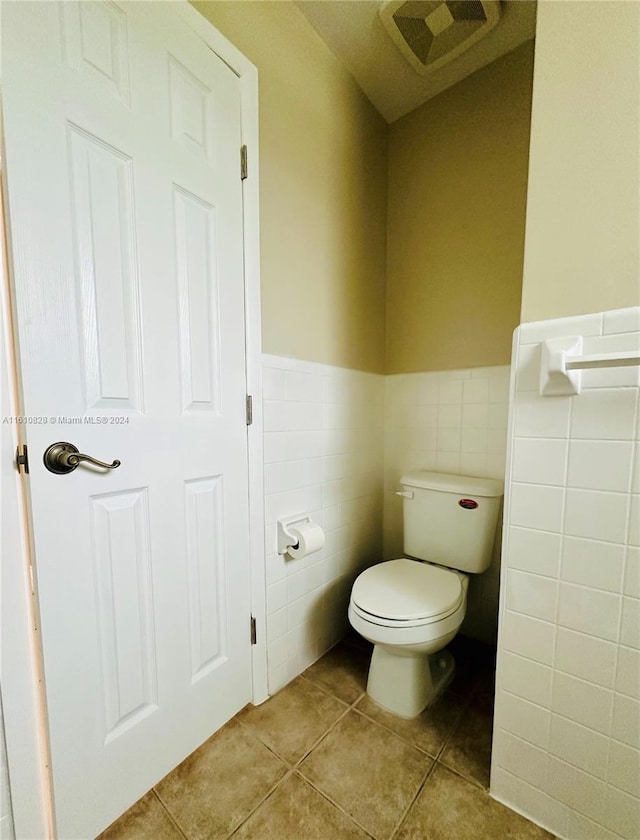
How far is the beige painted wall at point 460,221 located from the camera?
54.6 inches

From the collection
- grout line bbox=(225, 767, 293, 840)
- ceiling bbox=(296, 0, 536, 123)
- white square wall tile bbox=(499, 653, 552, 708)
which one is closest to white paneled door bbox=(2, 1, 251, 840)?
grout line bbox=(225, 767, 293, 840)

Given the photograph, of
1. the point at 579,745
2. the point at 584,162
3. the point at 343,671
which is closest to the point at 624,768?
the point at 579,745

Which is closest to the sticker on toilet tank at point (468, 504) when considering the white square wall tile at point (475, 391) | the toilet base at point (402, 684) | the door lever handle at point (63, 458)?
the white square wall tile at point (475, 391)

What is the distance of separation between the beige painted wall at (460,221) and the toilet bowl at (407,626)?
930mm

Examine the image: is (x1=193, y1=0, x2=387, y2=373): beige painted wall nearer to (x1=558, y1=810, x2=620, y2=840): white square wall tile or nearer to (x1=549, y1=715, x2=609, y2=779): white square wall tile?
(x1=549, y1=715, x2=609, y2=779): white square wall tile

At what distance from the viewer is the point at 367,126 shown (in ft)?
5.08

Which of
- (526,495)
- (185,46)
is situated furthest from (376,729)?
(185,46)

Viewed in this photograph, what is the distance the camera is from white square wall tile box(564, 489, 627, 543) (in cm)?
72

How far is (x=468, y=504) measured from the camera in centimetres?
133

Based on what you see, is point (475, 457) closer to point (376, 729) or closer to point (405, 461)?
point (405, 461)

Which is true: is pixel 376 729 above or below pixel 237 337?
below

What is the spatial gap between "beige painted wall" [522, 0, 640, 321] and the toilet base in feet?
3.83

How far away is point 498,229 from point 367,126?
77 centimetres

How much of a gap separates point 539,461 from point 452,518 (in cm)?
64
